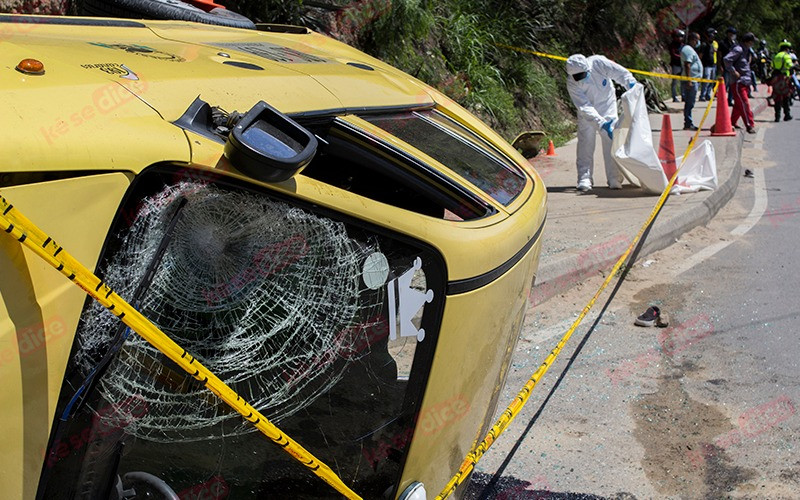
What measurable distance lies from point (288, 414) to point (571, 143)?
500 inches

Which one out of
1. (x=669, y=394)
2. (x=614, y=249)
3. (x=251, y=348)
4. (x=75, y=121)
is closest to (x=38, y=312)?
(x=75, y=121)

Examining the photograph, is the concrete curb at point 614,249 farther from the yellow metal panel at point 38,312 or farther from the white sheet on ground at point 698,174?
the yellow metal panel at point 38,312

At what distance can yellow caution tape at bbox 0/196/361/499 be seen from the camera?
5.10ft

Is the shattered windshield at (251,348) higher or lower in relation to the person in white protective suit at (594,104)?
higher

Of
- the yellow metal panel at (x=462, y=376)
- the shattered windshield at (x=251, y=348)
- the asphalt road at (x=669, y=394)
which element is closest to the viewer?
the shattered windshield at (x=251, y=348)

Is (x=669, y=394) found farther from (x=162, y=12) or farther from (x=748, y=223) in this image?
(x=748, y=223)

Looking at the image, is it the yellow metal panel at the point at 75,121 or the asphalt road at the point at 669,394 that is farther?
the asphalt road at the point at 669,394

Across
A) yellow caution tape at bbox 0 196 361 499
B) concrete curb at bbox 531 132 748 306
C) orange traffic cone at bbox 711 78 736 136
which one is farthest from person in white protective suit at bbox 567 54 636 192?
yellow caution tape at bbox 0 196 361 499

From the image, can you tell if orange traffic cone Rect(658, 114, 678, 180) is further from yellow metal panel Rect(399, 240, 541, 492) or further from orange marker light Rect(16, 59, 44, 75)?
orange marker light Rect(16, 59, 44, 75)

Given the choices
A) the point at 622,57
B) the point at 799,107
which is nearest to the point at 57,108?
the point at 622,57

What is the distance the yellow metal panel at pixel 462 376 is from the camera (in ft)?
8.18

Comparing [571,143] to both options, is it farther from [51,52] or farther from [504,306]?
[51,52]

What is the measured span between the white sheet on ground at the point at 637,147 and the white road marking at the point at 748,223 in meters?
0.99

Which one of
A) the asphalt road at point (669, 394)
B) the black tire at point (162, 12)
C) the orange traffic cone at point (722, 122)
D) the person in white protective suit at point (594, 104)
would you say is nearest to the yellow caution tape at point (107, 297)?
the asphalt road at point (669, 394)
